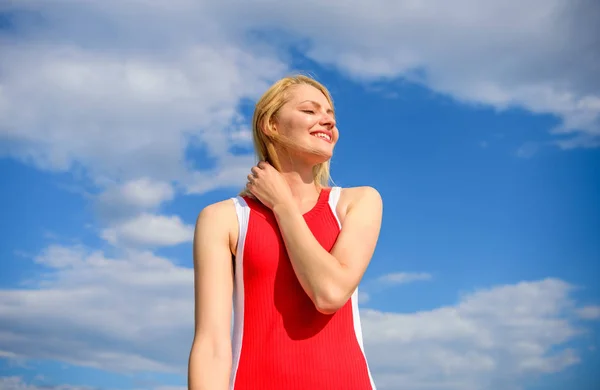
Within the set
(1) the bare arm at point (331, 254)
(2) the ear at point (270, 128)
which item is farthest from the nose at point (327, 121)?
(1) the bare arm at point (331, 254)

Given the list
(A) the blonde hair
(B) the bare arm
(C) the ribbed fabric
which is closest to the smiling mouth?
(A) the blonde hair

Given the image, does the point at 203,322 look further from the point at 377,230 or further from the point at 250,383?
the point at 377,230

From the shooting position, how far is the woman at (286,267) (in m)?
4.04

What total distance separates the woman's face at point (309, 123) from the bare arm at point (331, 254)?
470mm

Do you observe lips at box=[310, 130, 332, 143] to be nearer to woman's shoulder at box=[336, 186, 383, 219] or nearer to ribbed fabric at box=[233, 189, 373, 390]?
woman's shoulder at box=[336, 186, 383, 219]

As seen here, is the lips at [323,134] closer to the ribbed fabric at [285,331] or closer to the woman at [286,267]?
the woman at [286,267]

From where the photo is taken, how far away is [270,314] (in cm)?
419

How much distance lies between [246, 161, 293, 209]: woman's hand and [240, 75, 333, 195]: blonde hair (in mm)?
129

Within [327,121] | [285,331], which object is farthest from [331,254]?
[327,121]

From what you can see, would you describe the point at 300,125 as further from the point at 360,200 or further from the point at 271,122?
the point at 360,200

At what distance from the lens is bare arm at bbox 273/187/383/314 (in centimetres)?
402

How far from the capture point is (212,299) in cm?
420

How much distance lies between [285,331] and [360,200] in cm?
105

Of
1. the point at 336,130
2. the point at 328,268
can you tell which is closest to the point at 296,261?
the point at 328,268
